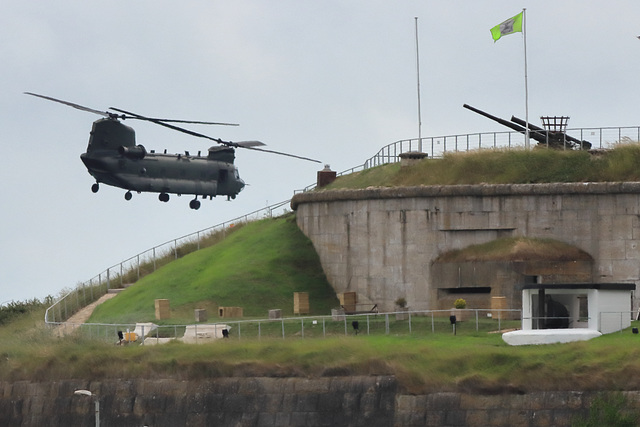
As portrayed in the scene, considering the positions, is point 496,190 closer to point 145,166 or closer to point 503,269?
point 503,269

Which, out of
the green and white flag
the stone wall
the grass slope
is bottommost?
the stone wall

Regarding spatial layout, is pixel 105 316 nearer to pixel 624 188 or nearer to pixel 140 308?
pixel 140 308

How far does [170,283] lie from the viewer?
3324 inches

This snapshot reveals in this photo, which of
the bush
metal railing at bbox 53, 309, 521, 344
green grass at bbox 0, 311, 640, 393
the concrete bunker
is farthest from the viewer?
the concrete bunker

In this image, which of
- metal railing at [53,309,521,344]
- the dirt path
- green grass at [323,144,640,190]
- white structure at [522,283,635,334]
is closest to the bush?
white structure at [522,283,635,334]

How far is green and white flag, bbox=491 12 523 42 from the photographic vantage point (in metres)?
84.8

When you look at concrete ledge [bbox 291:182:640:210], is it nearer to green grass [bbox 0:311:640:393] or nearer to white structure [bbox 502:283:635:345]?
green grass [bbox 0:311:640:393]

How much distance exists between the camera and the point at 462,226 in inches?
3081

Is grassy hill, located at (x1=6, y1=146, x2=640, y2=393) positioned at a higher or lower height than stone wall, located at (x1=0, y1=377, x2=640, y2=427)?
higher

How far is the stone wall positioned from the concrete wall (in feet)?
46.0

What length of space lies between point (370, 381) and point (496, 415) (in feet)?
17.6

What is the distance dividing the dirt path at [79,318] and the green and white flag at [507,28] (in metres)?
23.2

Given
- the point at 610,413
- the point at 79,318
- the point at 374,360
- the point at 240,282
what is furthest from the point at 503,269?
the point at 79,318

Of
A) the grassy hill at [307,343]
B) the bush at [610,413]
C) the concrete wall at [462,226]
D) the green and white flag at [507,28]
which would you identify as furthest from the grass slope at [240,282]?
the bush at [610,413]
